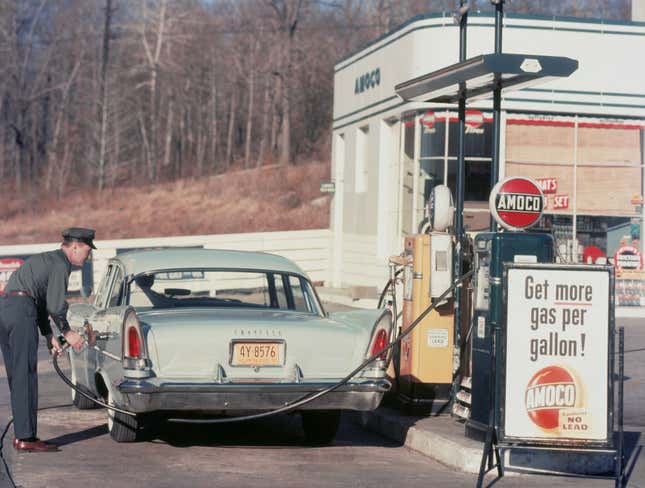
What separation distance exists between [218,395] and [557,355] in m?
2.35

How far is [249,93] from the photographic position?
6812 cm

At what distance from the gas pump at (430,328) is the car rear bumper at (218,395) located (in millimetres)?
1777

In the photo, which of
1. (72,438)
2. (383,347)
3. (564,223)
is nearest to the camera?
(383,347)

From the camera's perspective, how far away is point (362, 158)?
96.2 feet

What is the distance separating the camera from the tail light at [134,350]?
309 inches

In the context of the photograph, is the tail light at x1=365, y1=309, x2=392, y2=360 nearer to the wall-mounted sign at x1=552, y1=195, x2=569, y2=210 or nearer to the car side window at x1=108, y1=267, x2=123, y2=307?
the car side window at x1=108, y1=267, x2=123, y2=307

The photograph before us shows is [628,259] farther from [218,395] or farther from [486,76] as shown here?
[218,395]

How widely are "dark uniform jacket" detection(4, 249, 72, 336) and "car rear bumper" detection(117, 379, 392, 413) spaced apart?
33.4 inches

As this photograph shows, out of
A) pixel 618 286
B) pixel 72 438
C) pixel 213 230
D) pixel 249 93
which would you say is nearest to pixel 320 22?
pixel 249 93

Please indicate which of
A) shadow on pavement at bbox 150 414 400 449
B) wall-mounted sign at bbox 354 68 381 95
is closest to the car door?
shadow on pavement at bbox 150 414 400 449

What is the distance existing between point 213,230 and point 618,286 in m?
26.6

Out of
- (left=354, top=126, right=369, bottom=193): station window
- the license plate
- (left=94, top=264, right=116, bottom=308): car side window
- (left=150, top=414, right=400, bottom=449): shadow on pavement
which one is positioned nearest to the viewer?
the license plate

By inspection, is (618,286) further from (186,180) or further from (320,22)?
(320,22)

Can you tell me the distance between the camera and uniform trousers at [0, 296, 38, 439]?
324 inches
